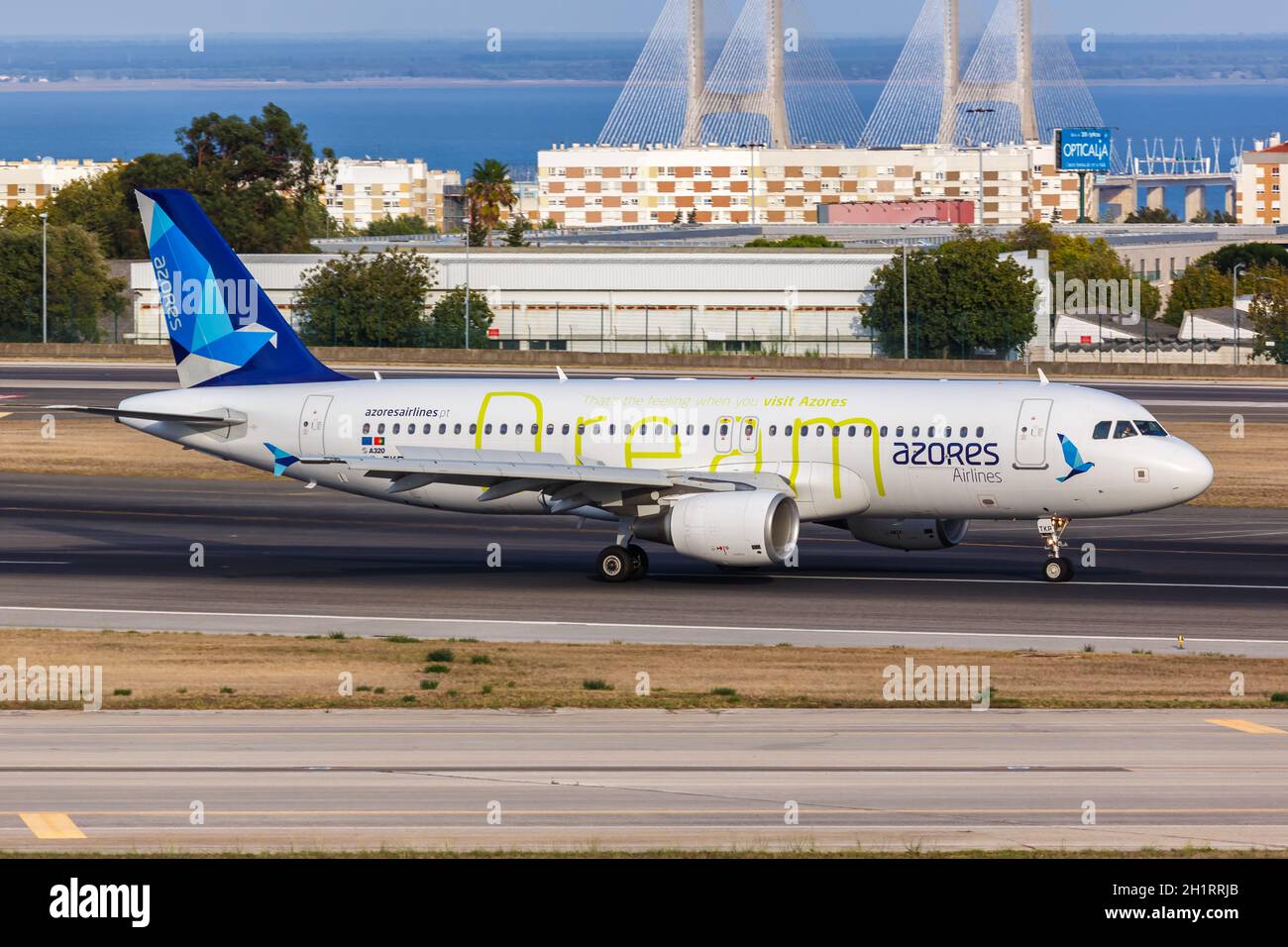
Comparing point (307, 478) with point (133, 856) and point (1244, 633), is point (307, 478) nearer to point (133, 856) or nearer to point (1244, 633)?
point (1244, 633)

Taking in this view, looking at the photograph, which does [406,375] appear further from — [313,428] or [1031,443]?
[1031,443]

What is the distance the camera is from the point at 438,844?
60.3 feet

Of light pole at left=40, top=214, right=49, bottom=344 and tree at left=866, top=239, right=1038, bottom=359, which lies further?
tree at left=866, top=239, right=1038, bottom=359

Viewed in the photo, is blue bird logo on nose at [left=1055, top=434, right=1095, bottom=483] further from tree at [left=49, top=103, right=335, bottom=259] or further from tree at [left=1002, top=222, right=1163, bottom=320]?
tree at [left=49, top=103, right=335, bottom=259]

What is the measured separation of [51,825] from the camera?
19156 mm

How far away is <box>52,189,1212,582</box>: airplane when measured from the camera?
37.8 meters

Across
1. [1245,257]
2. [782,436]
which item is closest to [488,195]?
[1245,257]

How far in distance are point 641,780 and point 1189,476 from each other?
63.6 feet

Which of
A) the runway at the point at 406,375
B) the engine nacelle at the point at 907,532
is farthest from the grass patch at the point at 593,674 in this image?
the runway at the point at 406,375

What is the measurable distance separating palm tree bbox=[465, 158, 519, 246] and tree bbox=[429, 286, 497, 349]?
52662 mm

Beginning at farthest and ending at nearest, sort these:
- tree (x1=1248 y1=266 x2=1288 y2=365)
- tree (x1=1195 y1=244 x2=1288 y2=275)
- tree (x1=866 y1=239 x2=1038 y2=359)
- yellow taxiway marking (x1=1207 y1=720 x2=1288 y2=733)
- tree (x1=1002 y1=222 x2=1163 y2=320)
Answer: tree (x1=1195 y1=244 x2=1288 y2=275)
tree (x1=1002 y1=222 x2=1163 y2=320)
tree (x1=866 y1=239 x2=1038 y2=359)
tree (x1=1248 y1=266 x2=1288 y2=365)
yellow taxiway marking (x1=1207 y1=720 x2=1288 y2=733)

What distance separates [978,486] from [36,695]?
19.6 meters

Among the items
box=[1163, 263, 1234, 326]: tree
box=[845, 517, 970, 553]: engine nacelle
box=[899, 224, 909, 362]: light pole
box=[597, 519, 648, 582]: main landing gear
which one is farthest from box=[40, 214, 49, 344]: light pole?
box=[1163, 263, 1234, 326]: tree
